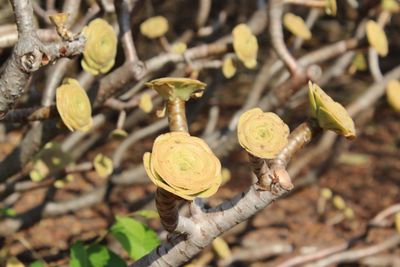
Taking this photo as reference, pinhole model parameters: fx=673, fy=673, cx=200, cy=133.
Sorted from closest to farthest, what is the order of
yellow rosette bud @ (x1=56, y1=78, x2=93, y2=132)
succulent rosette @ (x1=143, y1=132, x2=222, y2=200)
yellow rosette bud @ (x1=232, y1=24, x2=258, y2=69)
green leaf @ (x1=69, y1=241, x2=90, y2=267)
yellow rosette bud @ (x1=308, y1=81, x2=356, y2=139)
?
succulent rosette @ (x1=143, y1=132, x2=222, y2=200), yellow rosette bud @ (x1=308, y1=81, x2=356, y2=139), yellow rosette bud @ (x1=56, y1=78, x2=93, y2=132), green leaf @ (x1=69, y1=241, x2=90, y2=267), yellow rosette bud @ (x1=232, y1=24, x2=258, y2=69)

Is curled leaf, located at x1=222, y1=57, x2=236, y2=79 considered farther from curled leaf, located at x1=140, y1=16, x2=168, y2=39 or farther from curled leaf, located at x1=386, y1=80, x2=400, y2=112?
curled leaf, located at x1=386, y1=80, x2=400, y2=112

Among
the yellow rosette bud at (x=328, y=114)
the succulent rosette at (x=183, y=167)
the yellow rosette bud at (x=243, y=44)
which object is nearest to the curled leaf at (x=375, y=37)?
the yellow rosette bud at (x=243, y=44)

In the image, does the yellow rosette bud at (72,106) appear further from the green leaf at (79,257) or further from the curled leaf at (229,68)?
the curled leaf at (229,68)

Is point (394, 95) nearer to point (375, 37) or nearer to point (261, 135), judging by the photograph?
point (375, 37)

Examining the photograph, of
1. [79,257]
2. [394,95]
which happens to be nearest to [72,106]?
[79,257]

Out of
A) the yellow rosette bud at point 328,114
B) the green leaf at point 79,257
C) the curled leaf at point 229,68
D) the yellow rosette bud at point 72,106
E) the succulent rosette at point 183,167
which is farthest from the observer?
the curled leaf at point 229,68

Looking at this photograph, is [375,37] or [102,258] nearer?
[102,258]

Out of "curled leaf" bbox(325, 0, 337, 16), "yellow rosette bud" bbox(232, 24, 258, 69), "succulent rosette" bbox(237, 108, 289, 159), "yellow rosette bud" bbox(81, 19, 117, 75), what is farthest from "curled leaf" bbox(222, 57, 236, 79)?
"succulent rosette" bbox(237, 108, 289, 159)
